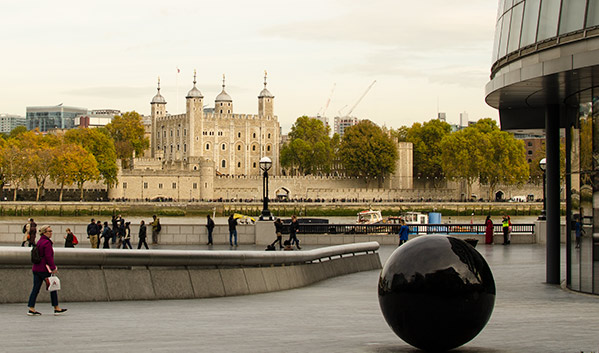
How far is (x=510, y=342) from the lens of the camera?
9758mm

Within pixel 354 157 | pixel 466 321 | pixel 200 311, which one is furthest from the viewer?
pixel 354 157

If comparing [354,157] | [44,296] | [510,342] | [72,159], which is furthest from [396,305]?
[354,157]

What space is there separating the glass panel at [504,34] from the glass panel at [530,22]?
0.84m

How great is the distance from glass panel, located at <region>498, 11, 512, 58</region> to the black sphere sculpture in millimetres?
10266

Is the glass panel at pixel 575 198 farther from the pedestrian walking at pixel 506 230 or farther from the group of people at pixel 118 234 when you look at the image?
the group of people at pixel 118 234

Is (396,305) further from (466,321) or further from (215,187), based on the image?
(215,187)

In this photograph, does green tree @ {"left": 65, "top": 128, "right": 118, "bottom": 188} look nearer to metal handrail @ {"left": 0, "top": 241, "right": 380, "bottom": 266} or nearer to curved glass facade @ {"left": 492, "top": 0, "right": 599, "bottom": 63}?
metal handrail @ {"left": 0, "top": 241, "right": 380, "bottom": 266}

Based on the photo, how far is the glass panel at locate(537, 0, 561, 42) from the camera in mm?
16312

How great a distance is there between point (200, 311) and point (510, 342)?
5.02m

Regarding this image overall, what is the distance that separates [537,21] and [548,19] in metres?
0.31

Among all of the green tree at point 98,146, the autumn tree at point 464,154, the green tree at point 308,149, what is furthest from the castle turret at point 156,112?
the autumn tree at point 464,154

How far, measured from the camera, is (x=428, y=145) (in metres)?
123

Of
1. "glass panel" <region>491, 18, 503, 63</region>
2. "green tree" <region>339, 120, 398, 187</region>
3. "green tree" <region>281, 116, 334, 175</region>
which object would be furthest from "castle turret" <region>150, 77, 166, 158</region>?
"glass panel" <region>491, 18, 503, 63</region>

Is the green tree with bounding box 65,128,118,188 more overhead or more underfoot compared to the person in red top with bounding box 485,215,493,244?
more overhead
